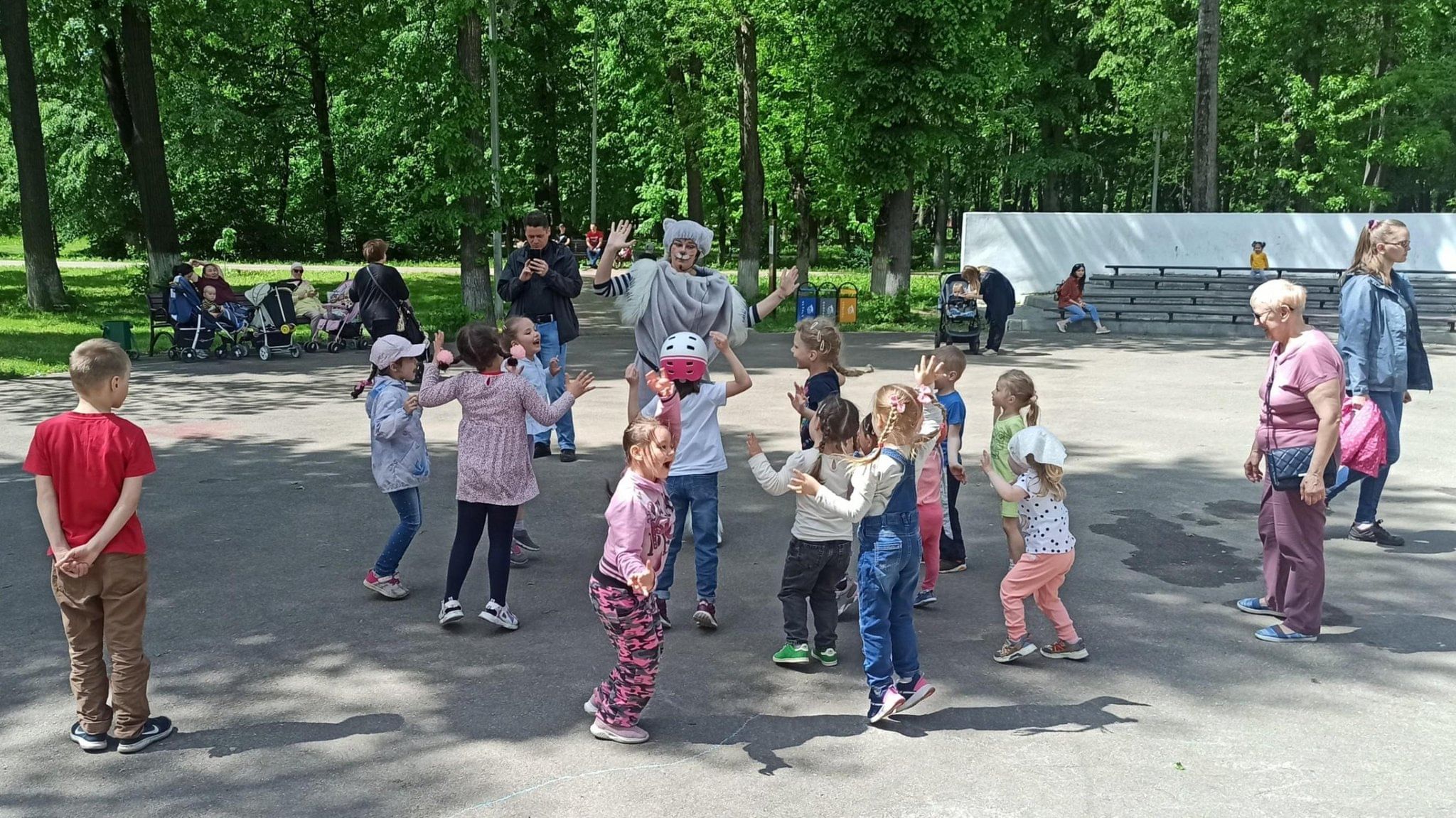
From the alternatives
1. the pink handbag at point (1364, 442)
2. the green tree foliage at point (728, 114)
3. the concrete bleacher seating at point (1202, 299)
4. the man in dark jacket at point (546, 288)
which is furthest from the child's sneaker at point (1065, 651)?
the green tree foliage at point (728, 114)

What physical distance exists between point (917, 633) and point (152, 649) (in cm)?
383

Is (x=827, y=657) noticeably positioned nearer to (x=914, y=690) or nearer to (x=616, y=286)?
(x=914, y=690)

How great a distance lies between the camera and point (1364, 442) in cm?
723

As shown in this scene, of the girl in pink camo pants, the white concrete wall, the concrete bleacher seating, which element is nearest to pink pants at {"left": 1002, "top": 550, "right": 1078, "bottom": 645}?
the girl in pink camo pants

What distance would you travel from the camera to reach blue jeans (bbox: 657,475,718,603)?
609 centimetres

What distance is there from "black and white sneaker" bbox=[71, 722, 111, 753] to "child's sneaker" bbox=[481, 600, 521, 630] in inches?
72.4

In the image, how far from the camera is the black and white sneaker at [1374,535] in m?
7.82

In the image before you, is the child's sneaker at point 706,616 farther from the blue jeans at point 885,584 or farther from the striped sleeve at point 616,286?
the striped sleeve at point 616,286

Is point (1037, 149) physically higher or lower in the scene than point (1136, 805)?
higher

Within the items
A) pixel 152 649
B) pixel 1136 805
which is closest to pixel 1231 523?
pixel 1136 805

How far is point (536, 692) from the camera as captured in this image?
5367mm

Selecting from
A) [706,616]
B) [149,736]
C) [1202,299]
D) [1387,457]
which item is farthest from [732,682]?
[1202,299]

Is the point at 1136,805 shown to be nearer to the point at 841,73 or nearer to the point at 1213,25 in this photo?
the point at 841,73

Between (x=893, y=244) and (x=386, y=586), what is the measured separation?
67.2 feet
